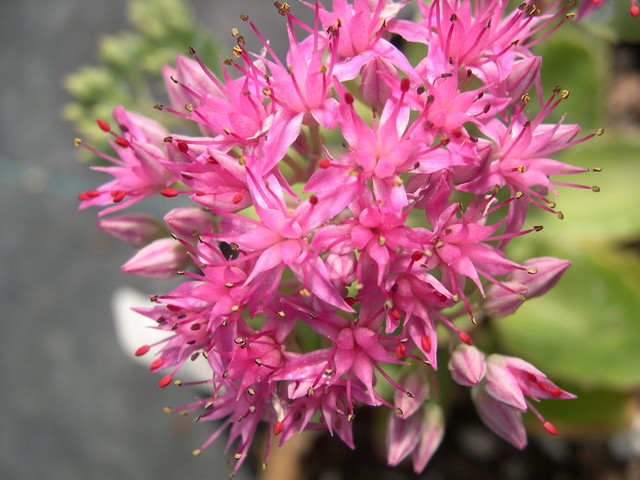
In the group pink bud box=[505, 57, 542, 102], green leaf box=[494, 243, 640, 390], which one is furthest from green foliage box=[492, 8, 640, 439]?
pink bud box=[505, 57, 542, 102]

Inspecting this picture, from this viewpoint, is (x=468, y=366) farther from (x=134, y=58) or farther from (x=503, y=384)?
(x=134, y=58)

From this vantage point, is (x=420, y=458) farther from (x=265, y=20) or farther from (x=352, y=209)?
(x=265, y=20)

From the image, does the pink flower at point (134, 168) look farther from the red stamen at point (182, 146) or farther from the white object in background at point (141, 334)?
the white object in background at point (141, 334)

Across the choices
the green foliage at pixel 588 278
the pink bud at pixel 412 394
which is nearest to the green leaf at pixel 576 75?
the green foliage at pixel 588 278

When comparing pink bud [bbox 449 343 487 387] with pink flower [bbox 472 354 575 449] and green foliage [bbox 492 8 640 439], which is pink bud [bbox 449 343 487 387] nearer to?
pink flower [bbox 472 354 575 449]

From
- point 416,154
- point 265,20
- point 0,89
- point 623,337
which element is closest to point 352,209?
point 416,154

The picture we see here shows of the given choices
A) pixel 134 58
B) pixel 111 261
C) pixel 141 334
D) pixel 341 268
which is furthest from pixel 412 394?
pixel 111 261
